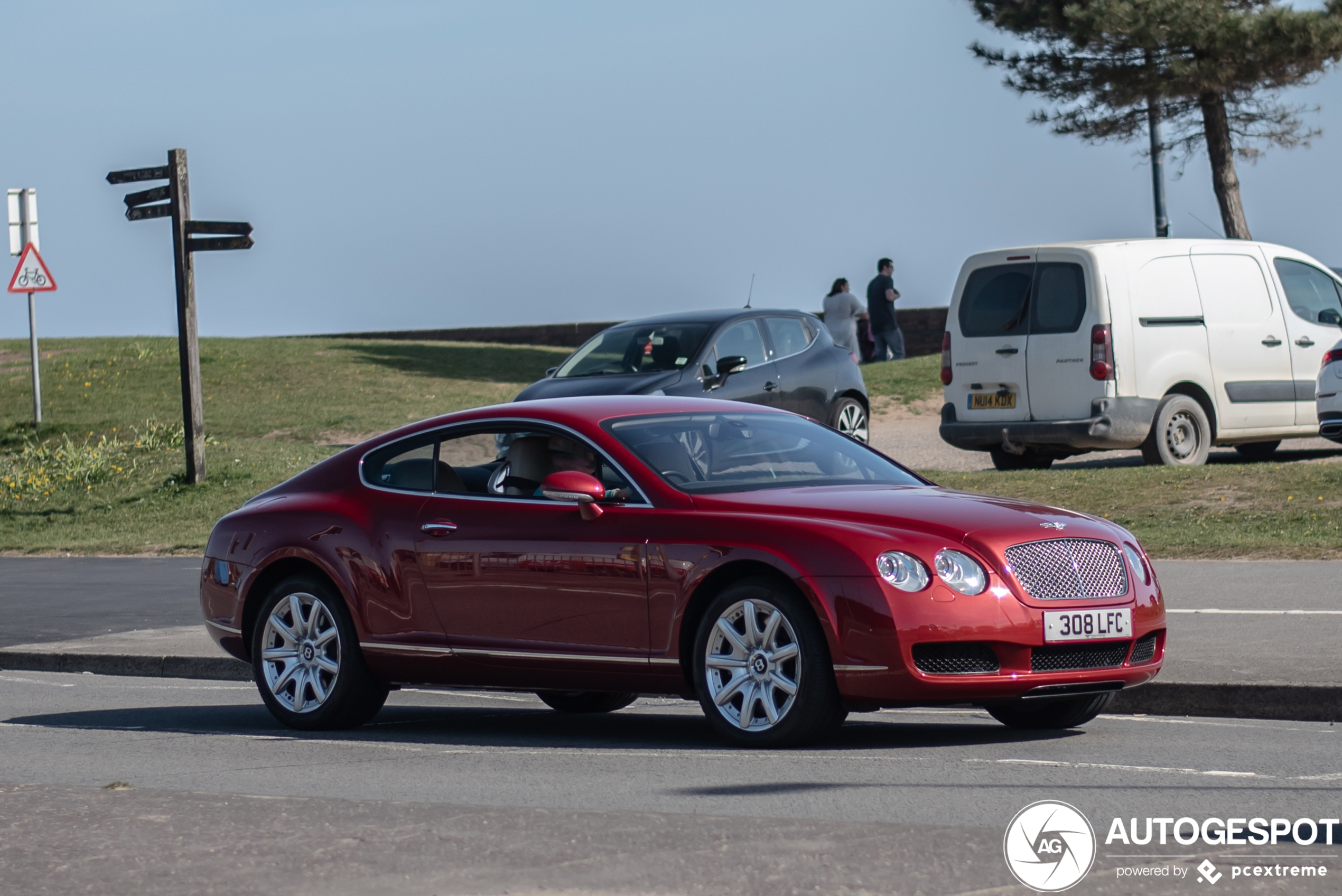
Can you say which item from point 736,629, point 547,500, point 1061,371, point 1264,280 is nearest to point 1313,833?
point 736,629

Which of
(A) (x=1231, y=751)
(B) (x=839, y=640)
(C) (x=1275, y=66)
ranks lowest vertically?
(A) (x=1231, y=751)

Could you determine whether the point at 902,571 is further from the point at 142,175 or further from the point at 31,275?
the point at 31,275

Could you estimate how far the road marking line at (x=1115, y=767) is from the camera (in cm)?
661

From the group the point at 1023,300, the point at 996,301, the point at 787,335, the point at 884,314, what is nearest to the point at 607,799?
the point at 1023,300

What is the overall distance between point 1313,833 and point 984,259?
13.3 m

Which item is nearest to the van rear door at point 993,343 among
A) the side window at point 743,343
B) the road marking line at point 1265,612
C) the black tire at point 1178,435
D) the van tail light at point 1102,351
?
the van tail light at point 1102,351

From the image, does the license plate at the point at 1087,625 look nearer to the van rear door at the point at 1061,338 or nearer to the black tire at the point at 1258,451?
the van rear door at the point at 1061,338

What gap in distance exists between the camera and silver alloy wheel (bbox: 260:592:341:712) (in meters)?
8.52

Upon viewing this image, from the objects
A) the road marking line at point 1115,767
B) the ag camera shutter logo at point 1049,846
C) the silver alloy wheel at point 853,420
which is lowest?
the road marking line at point 1115,767

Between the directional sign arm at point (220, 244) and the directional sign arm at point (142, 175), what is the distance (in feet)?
2.49

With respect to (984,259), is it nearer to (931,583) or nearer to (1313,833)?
(931,583)

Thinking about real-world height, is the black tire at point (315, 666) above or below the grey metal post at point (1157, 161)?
below

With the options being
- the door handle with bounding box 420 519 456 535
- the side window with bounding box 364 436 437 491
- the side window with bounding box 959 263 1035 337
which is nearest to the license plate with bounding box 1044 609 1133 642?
the door handle with bounding box 420 519 456 535

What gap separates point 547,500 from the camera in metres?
8.04
